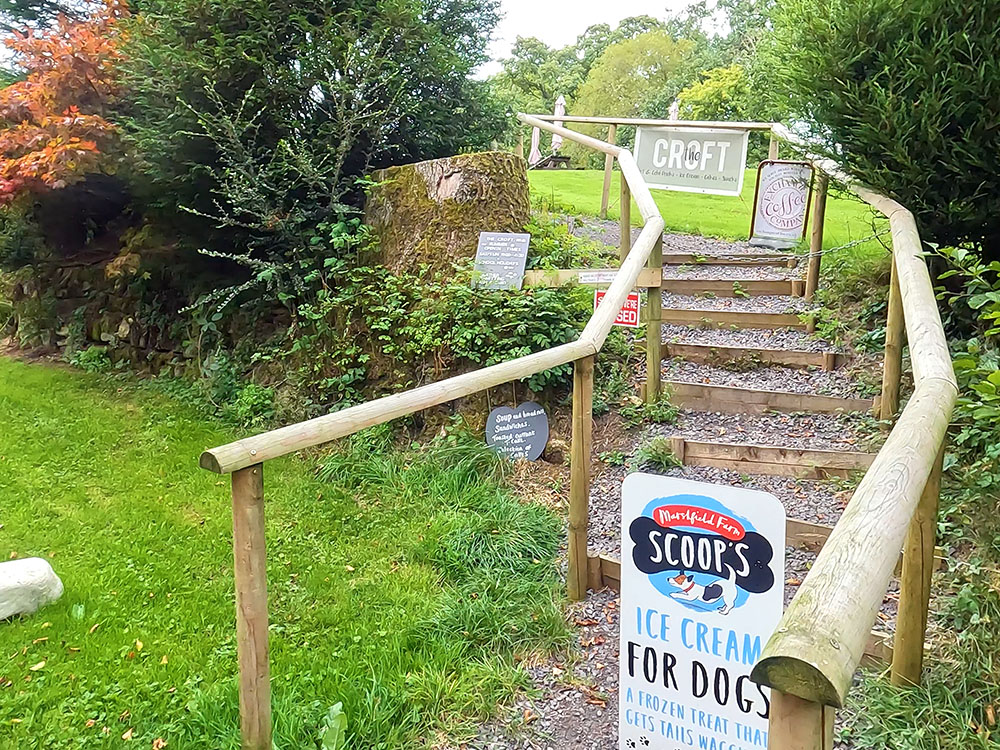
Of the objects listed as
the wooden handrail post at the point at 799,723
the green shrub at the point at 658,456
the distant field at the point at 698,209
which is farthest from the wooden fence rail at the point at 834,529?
the distant field at the point at 698,209

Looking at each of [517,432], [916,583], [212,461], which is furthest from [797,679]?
[517,432]

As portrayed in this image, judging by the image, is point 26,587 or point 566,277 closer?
point 26,587

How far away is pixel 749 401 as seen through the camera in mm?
3840

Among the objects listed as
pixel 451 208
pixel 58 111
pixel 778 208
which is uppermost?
pixel 58 111

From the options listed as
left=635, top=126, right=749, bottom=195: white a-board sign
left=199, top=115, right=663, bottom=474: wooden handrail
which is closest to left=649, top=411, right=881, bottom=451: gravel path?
left=199, top=115, right=663, bottom=474: wooden handrail

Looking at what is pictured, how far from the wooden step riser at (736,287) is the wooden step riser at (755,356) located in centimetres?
84

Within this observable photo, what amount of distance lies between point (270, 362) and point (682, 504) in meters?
4.34

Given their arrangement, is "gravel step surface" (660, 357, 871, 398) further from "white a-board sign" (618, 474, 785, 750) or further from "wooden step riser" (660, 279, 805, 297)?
"white a-board sign" (618, 474, 785, 750)

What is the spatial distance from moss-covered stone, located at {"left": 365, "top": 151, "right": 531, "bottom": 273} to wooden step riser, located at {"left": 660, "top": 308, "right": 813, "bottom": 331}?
1170mm

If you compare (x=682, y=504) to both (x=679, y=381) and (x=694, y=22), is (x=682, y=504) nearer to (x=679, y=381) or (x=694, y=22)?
(x=679, y=381)

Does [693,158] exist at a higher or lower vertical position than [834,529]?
higher

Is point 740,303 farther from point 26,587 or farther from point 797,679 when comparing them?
point 797,679

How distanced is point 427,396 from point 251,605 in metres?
0.84

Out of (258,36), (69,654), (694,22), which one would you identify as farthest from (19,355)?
(694,22)
